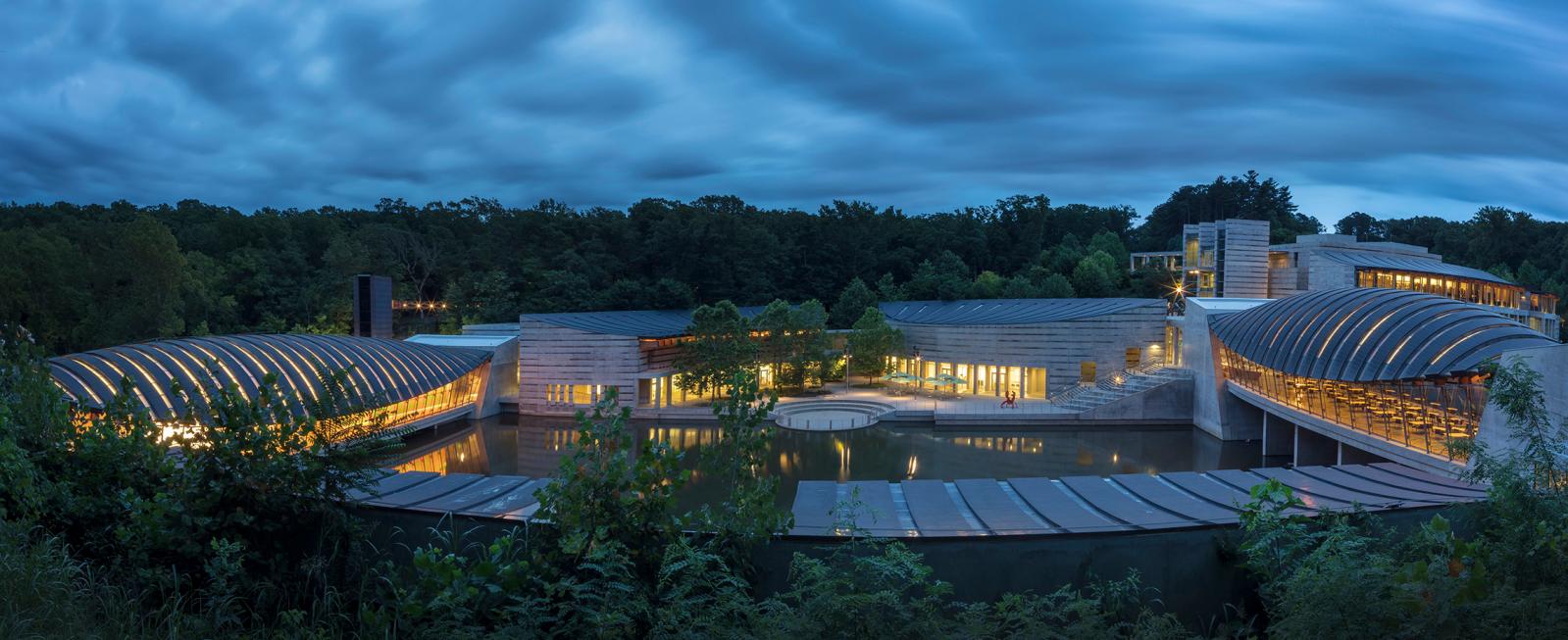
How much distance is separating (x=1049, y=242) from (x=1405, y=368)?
54.2 metres

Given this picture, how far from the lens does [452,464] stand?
26.4 metres

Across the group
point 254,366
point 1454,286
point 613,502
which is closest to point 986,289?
point 1454,286

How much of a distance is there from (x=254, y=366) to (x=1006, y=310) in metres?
33.8

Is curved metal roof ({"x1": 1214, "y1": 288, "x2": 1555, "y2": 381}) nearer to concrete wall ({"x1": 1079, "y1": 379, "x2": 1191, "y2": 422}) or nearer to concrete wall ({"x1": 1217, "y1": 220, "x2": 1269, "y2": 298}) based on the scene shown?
concrete wall ({"x1": 1079, "y1": 379, "x2": 1191, "y2": 422})

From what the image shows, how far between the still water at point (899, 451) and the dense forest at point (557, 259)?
17983 millimetres

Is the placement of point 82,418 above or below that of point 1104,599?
above

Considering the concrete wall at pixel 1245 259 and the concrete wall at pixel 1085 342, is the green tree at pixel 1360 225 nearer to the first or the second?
the concrete wall at pixel 1245 259

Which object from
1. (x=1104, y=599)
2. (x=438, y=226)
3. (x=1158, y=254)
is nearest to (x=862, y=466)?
(x=1104, y=599)

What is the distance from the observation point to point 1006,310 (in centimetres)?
4316

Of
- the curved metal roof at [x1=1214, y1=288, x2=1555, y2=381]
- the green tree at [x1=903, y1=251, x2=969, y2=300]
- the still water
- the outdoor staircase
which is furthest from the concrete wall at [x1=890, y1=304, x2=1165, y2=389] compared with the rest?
the green tree at [x1=903, y1=251, x2=969, y2=300]

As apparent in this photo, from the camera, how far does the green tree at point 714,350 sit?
3625cm

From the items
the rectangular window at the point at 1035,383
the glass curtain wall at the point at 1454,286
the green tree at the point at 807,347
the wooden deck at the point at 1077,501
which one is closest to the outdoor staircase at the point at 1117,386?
the rectangular window at the point at 1035,383

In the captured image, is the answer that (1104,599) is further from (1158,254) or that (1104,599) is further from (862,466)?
(1158,254)

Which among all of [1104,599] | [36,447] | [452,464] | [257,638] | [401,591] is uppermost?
[36,447]
